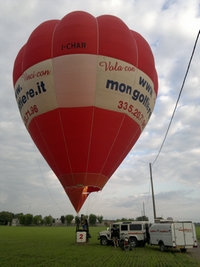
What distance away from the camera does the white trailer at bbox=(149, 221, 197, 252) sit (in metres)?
15.6

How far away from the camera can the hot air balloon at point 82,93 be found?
50.0 feet

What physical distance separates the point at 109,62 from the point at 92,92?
2006mm

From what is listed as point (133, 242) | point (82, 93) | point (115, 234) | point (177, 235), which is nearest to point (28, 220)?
point (115, 234)

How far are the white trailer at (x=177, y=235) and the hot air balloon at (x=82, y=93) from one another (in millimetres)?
4685

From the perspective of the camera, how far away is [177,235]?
51.4 feet

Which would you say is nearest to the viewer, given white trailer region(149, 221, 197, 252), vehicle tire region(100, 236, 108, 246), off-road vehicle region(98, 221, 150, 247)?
white trailer region(149, 221, 197, 252)

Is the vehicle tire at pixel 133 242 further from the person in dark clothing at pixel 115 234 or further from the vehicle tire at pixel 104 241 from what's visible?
the vehicle tire at pixel 104 241

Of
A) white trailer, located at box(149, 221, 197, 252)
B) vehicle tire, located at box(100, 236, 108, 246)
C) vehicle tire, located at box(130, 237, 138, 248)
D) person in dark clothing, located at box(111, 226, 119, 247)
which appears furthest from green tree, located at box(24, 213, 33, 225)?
white trailer, located at box(149, 221, 197, 252)

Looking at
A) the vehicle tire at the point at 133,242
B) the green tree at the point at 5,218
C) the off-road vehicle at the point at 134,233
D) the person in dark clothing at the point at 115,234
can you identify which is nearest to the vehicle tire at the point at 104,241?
the off-road vehicle at the point at 134,233

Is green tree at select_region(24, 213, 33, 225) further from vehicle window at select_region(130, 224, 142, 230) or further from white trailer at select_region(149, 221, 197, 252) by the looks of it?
white trailer at select_region(149, 221, 197, 252)

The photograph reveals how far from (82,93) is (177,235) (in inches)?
391

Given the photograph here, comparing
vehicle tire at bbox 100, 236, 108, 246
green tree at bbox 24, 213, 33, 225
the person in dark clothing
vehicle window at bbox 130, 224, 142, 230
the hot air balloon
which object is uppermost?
the hot air balloon

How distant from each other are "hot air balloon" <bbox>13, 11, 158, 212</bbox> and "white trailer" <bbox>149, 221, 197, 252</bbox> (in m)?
4.68

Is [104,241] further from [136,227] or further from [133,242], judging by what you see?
[136,227]
